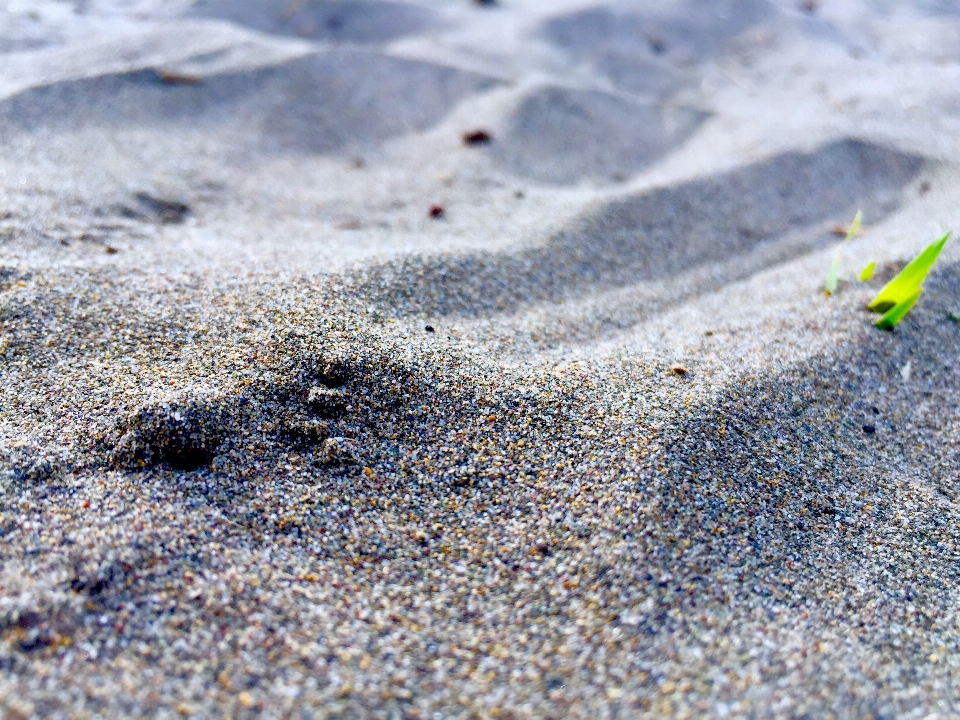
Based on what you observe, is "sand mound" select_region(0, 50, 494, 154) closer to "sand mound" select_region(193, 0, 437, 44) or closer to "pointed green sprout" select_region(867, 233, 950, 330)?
"sand mound" select_region(193, 0, 437, 44)

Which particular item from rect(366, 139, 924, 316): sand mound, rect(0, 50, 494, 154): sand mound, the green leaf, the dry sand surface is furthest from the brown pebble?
the green leaf

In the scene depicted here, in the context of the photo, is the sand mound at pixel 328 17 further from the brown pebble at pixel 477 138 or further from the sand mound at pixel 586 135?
the brown pebble at pixel 477 138

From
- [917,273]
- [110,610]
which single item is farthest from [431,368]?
[917,273]

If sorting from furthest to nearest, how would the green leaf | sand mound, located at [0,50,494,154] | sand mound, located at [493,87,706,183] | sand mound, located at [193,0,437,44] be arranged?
sand mound, located at [193,0,437,44] → sand mound, located at [493,87,706,183] → sand mound, located at [0,50,494,154] → the green leaf

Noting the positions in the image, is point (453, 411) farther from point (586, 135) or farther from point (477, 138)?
point (586, 135)

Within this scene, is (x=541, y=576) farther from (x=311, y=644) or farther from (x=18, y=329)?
(x=18, y=329)

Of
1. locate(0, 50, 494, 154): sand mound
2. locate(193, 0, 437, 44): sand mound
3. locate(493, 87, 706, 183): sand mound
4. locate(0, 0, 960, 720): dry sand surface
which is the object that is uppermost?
locate(193, 0, 437, 44): sand mound

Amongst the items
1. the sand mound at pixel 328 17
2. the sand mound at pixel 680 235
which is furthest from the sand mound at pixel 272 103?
the sand mound at pixel 680 235
